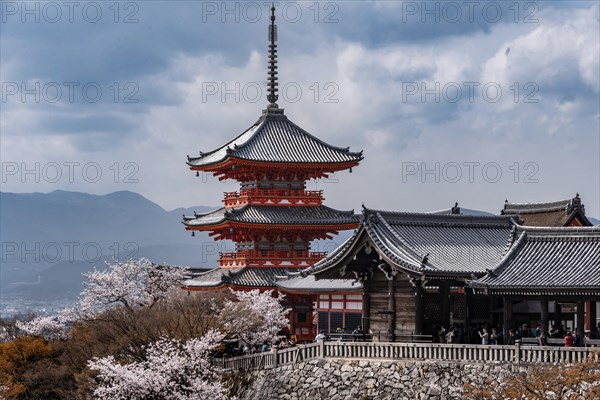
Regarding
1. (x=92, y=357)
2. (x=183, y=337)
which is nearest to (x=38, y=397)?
(x=92, y=357)

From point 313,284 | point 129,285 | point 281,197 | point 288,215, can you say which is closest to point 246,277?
point 288,215

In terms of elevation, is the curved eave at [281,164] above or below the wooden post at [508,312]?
above

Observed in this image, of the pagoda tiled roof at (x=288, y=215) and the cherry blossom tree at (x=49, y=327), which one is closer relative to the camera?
the pagoda tiled roof at (x=288, y=215)

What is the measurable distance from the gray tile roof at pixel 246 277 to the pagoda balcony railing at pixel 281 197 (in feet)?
13.3

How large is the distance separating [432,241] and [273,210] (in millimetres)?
20178

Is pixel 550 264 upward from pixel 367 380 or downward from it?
upward

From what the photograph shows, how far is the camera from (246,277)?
226ft

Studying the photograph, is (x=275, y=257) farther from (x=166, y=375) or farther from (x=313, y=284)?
(x=166, y=375)

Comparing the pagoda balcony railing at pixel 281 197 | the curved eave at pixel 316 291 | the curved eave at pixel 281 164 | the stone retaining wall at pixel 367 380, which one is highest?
the curved eave at pixel 281 164

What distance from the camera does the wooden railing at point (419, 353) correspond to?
41.8 meters

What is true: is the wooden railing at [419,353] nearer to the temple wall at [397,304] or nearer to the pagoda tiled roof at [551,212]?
the temple wall at [397,304]

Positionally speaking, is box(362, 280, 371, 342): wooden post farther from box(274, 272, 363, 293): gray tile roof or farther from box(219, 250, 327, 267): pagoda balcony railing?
box(219, 250, 327, 267): pagoda balcony railing

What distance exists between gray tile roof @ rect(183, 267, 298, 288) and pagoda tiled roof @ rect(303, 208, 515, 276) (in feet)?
51.4

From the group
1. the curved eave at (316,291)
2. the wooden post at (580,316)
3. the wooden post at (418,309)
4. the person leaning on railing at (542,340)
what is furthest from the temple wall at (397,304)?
the curved eave at (316,291)
